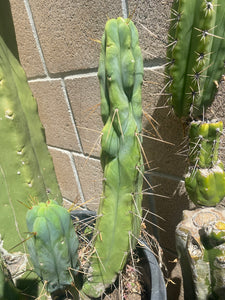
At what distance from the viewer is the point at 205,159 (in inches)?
29.8

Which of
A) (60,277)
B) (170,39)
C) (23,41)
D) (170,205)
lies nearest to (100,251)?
(60,277)

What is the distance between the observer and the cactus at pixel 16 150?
2.62 ft

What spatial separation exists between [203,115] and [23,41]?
1152 millimetres

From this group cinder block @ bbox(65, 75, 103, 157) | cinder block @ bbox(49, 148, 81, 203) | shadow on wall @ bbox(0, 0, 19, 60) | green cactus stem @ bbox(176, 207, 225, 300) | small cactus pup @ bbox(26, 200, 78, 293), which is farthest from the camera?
cinder block @ bbox(49, 148, 81, 203)

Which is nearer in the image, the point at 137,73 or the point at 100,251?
the point at 137,73

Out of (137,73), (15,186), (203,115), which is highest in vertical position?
(137,73)

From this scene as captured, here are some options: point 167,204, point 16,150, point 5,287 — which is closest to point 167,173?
point 167,204

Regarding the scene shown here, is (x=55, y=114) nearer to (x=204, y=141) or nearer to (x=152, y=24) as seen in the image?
(x=152, y=24)

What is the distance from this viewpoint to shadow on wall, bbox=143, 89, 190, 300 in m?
1.02

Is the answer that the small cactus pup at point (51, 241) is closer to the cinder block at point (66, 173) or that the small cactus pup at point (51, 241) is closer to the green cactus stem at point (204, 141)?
the green cactus stem at point (204, 141)

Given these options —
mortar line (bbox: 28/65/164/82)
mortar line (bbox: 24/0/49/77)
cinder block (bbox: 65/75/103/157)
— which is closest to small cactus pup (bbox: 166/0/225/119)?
mortar line (bbox: 28/65/164/82)

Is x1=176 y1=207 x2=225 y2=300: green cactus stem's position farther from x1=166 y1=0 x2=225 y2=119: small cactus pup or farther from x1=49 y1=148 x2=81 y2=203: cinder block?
x1=49 y1=148 x2=81 y2=203: cinder block

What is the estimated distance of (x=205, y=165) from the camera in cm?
77

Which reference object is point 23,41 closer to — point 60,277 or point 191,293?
point 60,277
